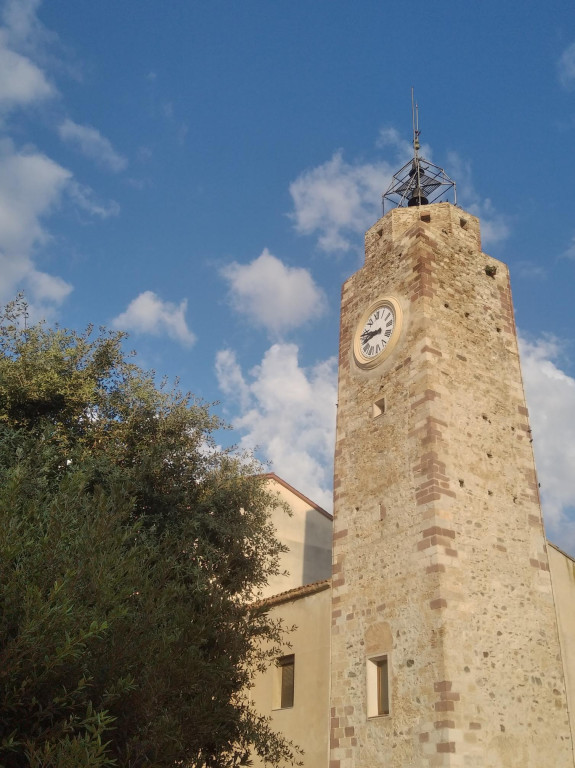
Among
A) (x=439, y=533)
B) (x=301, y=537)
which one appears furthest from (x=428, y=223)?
(x=301, y=537)

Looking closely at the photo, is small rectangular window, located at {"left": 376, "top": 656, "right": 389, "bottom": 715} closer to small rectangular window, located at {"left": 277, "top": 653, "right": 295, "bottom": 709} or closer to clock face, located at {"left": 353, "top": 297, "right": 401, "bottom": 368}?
small rectangular window, located at {"left": 277, "top": 653, "right": 295, "bottom": 709}

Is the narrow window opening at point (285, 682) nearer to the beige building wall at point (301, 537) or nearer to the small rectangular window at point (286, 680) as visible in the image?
the small rectangular window at point (286, 680)

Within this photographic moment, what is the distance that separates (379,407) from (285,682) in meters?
6.26

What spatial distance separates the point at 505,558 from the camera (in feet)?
40.1

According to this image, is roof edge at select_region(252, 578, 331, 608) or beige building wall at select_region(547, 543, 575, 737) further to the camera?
roof edge at select_region(252, 578, 331, 608)

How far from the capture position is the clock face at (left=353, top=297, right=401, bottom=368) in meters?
14.4

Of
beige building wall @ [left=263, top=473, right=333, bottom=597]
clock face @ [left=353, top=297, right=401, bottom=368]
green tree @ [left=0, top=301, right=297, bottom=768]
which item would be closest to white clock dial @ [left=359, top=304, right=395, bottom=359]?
clock face @ [left=353, top=297, right=401, bottom=368]

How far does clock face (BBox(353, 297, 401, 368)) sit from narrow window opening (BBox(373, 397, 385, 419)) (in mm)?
927

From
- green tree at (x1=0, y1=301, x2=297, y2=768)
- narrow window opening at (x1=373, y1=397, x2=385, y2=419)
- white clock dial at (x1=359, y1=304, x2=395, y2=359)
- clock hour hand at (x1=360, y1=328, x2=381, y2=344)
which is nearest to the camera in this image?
green tree at (x1=0, y1=301, x2=297, y2=768)

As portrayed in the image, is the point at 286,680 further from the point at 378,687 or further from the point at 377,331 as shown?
the point at 377,331

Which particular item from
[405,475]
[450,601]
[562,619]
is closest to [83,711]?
[450,601]

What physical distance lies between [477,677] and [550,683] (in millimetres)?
1838

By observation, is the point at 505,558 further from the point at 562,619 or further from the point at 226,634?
the point at 226,634

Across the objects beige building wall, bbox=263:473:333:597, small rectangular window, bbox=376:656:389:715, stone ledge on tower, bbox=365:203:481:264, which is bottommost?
small rectangular window, bbox=376:656:389:715
